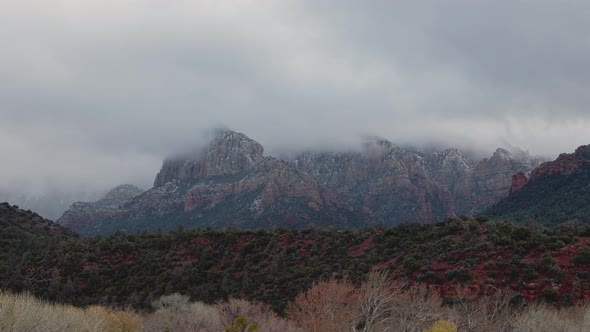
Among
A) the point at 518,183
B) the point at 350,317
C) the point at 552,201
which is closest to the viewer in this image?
the point at 350,317

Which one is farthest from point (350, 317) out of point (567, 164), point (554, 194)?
point (567, 164)

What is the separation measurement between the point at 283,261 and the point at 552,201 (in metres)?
73.0

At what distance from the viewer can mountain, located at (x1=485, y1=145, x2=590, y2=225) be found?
8156cm

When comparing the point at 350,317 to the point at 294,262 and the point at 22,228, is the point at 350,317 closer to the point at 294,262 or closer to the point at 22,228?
the point at 294,262

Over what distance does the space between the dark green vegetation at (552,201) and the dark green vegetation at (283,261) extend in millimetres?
40909

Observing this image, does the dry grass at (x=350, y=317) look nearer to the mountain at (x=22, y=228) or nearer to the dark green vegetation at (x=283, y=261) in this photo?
the dark green vegetation at (x=283, y=261)

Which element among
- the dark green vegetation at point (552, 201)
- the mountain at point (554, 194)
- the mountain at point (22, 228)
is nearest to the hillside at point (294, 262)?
the mountain at point (22, 228)

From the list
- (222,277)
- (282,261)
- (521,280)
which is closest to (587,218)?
(521,280)

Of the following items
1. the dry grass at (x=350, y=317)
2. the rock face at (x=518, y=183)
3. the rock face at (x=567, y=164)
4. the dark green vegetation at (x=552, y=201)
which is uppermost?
the rock face at (x=567, y=164)

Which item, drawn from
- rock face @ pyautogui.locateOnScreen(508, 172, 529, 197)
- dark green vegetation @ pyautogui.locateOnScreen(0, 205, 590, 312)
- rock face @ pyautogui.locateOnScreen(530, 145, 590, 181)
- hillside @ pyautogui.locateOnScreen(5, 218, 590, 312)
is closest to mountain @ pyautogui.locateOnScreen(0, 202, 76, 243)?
dark green vegetation @ pyautogui.locateOnScreen(0, 205, 590, 312)

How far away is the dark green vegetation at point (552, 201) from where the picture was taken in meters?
79.7

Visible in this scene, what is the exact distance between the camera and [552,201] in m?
92.4

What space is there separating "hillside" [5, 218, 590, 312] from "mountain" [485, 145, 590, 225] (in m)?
41.0

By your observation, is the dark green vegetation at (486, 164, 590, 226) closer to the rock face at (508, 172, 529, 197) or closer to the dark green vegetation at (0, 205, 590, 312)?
the rock face at (508, 172, 529, 197)
